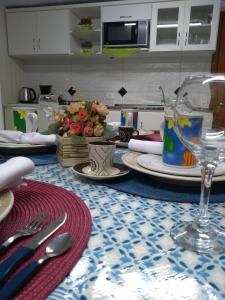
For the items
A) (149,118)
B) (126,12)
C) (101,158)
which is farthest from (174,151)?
(126,12)

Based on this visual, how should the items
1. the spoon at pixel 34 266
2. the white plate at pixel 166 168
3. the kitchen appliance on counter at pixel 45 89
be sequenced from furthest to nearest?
the kitchen appliance on counter at pixel 45 89 → the white plate at pixel 166 168 → the spoon at pixel 34 266

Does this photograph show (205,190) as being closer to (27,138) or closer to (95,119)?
(95,119)

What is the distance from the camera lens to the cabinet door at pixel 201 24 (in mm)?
2633

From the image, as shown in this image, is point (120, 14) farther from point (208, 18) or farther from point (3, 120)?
point (3, 120)

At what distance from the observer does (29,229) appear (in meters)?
0.40

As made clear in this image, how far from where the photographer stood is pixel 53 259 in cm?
34

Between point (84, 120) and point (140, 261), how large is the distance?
1.69ft

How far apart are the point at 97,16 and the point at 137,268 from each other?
137 inches

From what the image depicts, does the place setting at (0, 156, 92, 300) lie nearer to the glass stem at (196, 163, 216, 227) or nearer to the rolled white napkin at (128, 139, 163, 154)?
the glass stem at (196, 163, 216, 227)

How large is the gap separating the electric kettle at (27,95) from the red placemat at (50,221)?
3.07m

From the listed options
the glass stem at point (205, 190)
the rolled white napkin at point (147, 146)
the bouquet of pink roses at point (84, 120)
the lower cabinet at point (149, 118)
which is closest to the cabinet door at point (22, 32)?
the lower cabinet at point (149, 118)

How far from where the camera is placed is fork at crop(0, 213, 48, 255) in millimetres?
351

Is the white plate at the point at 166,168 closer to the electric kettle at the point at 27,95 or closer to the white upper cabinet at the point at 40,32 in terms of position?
the white upper cabinet at the point at 40,32

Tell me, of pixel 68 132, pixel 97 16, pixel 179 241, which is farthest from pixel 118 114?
pixel 179 241
